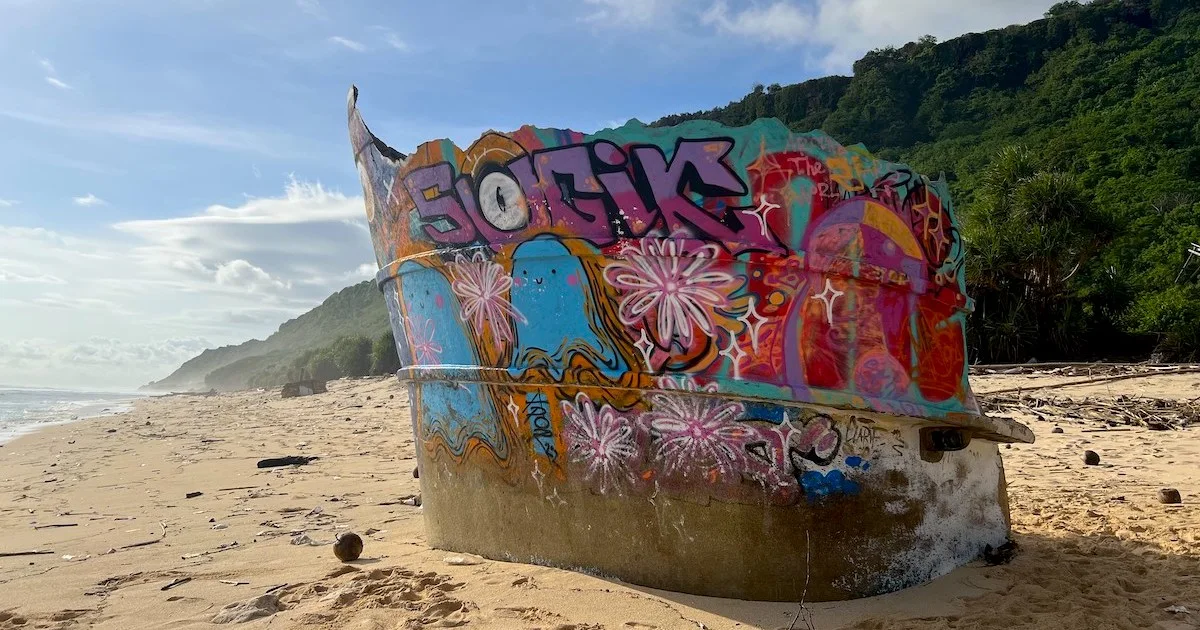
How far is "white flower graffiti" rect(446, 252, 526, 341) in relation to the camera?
379 centimetres

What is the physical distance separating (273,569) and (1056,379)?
42.8 ft

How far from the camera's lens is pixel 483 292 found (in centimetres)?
387

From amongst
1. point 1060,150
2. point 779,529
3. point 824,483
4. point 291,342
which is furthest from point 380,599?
point 291,342

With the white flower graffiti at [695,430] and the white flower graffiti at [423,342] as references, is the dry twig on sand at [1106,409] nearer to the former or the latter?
the white flower graffiti at [695,430]

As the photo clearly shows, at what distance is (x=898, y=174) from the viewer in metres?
3.73

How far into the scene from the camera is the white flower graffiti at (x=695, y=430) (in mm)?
3359

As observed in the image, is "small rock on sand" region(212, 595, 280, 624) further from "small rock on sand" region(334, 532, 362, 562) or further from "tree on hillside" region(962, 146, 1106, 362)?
"tree on hillside" region(962, 146, 1106, 362)

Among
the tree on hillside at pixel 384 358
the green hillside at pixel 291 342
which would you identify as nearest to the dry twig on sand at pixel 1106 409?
the tree on hillside at pixel 384 358

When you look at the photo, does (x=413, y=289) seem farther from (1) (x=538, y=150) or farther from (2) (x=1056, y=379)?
(2) (x=1056, y=379)

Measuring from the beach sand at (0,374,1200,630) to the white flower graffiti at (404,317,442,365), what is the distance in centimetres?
105

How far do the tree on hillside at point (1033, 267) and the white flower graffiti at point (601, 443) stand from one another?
59.3 ft

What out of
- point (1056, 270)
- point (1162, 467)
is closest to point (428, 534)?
point (1162, 467)

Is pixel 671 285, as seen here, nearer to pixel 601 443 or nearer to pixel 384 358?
pixel 601 443

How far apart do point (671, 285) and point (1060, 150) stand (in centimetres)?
4139
